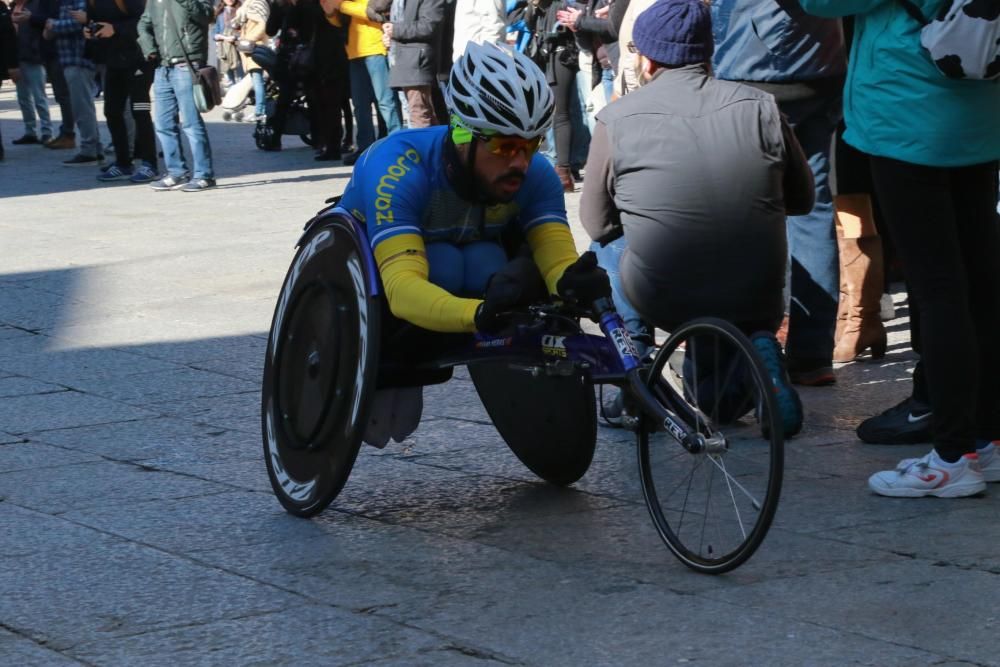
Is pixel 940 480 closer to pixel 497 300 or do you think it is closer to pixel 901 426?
pixel 901 426

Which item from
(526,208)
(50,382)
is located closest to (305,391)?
(526,208)

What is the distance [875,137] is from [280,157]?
1279 cm

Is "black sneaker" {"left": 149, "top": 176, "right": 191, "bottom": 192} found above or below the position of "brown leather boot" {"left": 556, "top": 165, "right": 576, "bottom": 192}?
below

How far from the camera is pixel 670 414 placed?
A: 412 cm

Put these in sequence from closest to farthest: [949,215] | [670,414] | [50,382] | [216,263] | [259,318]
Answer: [670,414]
[949,215]
[50,382]
[259,318]
[216,263]

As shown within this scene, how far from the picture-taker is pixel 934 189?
4.79 metres

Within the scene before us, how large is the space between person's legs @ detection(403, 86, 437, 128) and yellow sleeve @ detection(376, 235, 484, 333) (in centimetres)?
890

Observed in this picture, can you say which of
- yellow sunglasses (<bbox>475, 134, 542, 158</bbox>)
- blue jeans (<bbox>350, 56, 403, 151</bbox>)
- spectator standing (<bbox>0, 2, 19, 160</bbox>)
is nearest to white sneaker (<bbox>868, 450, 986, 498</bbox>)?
yellow sunglasses (<bbox>475, 134, 542, 158</bbox>)

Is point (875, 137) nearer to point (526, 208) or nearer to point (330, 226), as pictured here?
point (526, 208)

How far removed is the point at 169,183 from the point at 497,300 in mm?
10425

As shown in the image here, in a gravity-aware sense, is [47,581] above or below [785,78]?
below

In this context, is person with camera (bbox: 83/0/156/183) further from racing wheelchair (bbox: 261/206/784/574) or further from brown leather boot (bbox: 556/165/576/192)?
racing wheelchair (bbox: 261/206/784/574)

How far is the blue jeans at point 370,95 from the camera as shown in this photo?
1480 centimetres

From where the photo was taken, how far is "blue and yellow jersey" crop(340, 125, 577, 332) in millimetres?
4520
